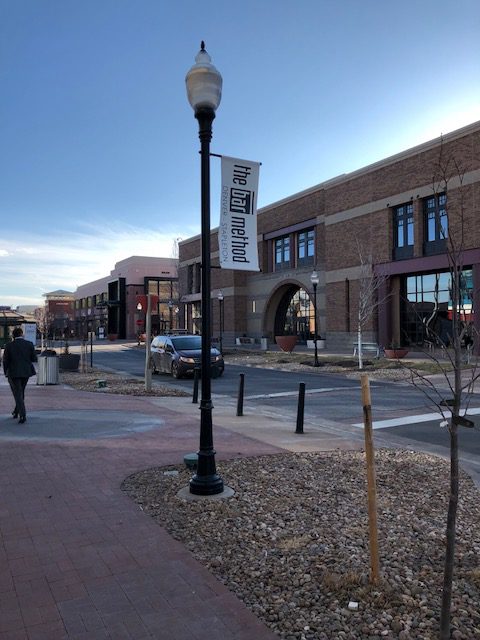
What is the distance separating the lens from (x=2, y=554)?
4047 millimetres

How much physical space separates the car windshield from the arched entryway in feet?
81.5

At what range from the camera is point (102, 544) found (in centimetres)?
420

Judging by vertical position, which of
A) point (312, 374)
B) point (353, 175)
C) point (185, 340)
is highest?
point (353, 175)

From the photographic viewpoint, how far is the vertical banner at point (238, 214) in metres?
5.98

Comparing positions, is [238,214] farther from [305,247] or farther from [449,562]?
[305,247]

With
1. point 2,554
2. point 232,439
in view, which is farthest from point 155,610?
point 232,439

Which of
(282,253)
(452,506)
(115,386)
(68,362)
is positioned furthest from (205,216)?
(282,253)

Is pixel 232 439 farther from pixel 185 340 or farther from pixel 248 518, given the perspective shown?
pixel 185 340

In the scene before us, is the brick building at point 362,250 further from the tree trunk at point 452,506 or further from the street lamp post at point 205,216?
the tree trunk at point 452,506

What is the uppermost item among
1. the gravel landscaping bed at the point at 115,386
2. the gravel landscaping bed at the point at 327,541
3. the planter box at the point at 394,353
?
the planter box at the point at 394,353

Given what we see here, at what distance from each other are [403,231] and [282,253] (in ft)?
52.0

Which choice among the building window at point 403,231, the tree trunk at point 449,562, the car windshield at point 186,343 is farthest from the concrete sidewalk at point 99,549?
the building window at point 403,231

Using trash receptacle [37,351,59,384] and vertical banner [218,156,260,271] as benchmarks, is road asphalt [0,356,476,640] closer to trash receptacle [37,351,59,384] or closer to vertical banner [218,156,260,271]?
vertical banner [218,156,260,271]

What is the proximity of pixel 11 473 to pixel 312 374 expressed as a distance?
56.2 feet
